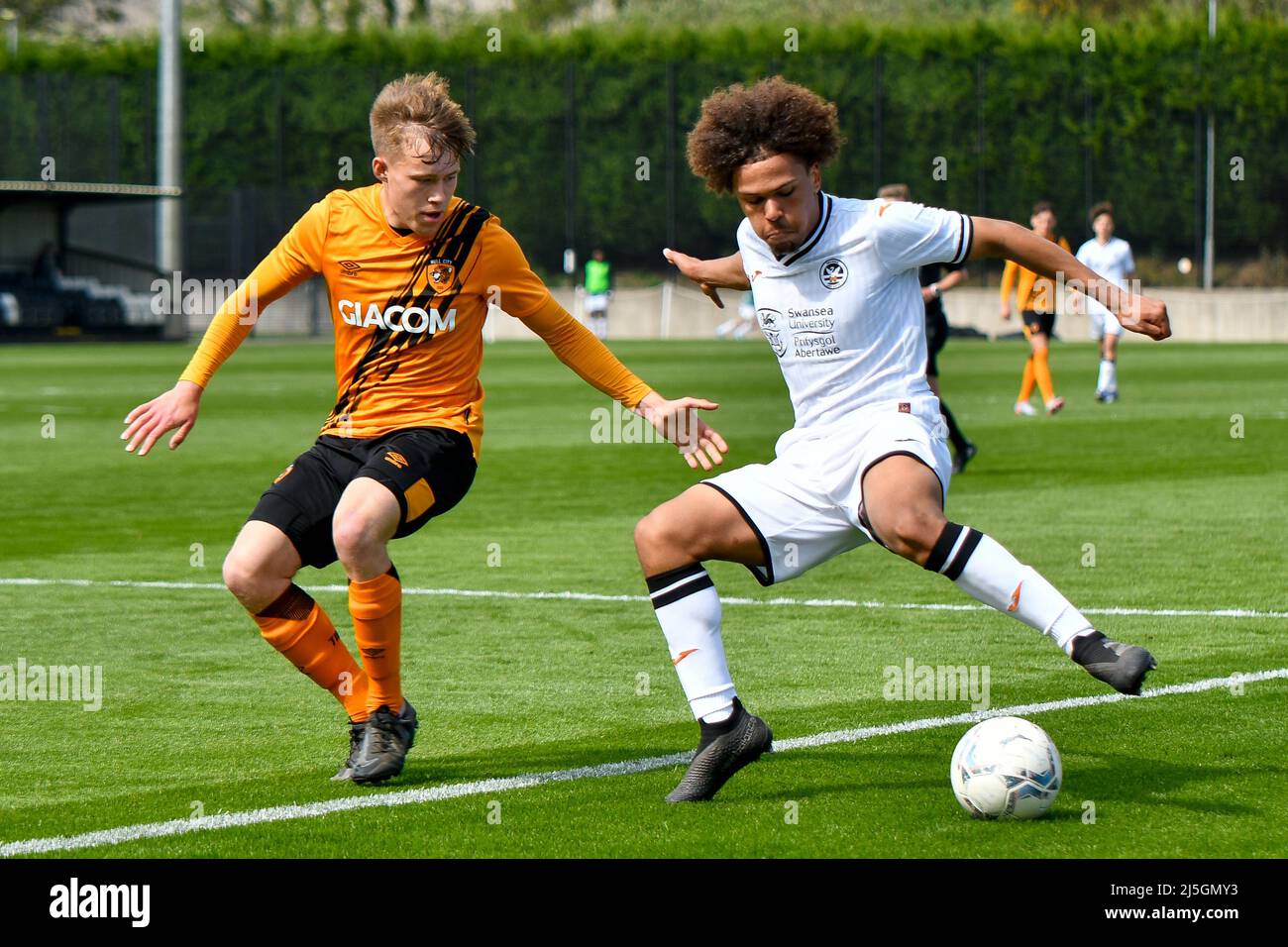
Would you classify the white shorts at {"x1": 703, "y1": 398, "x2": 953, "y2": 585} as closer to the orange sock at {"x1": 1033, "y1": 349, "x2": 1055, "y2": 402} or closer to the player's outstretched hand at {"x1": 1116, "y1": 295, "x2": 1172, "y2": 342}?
the player's outstretched hand at {"x1": 1116, "y1": 295, "x2": 1172, "y2": 342}

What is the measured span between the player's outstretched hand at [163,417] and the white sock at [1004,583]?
2105 mm

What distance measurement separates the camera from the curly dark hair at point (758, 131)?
546 centimetres

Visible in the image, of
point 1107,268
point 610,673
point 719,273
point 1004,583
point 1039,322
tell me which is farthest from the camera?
point 1107,268

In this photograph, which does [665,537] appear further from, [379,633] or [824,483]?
[379,633]

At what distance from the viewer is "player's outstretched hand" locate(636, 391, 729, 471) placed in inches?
223

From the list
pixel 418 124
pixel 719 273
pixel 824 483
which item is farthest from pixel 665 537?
pixel 418 124

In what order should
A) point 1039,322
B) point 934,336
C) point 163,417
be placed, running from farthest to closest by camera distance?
point 1039,322 < point 934,336 < point 163,417

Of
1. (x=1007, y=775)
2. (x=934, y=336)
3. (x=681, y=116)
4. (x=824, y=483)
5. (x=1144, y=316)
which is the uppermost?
(x=681, y=116)

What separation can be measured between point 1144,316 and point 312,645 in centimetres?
254

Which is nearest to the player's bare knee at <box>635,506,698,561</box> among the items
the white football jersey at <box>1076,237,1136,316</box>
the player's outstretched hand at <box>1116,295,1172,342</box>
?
the player's outstretched hand at <box>1116,295,1172,342</box>

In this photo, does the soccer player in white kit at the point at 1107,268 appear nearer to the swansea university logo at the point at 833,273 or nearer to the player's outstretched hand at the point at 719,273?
the player's outstretched hand at the point at 719,273

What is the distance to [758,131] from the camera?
5.45 m

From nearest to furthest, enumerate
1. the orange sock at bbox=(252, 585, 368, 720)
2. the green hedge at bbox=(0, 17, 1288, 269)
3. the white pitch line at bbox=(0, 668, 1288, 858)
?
1. the white pitch line at bbox=(0, 668, 1288, 858)
2. the orange sock at bbox=(252, 585, 368, 720)
3. the green hedge at bbox=(0, 17, 1288, 269)

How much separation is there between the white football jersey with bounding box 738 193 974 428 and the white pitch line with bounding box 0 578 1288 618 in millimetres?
3107
